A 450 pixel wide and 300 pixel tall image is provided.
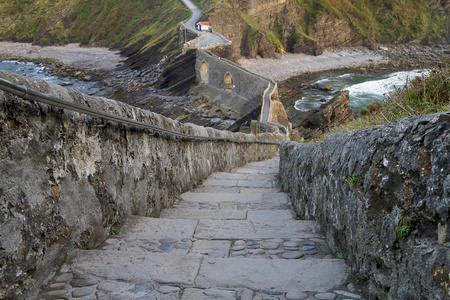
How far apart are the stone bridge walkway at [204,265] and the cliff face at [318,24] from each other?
1672 inches

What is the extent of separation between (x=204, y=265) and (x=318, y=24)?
68.7m

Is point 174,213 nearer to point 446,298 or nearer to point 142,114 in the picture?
point 142,114

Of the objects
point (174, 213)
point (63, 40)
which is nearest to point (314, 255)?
point (174, 213)

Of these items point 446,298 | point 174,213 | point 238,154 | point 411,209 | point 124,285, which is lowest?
point 238,154

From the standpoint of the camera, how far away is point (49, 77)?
43156 mm

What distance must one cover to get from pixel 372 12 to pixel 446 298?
86.9 meters

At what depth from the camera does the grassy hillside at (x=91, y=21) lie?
60062mm

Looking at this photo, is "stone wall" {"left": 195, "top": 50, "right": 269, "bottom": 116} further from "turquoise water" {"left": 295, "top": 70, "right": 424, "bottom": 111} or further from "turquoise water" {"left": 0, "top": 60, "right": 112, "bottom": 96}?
"turquoise water" {"left": 0, "top": 60, "right": 112, "bottom": 96}

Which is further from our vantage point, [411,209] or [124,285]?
[124,285]

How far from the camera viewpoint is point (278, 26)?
202ft

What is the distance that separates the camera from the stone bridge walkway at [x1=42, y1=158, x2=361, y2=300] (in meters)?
2.23

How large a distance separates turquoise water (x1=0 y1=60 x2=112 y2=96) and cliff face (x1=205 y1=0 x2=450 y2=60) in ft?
45.3

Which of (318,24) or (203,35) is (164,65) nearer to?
(203,35)

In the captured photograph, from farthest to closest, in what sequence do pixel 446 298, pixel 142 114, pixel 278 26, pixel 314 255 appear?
pixel 278 26 < pixel 142 114 < pixel 314 255 < pixel 446 298
